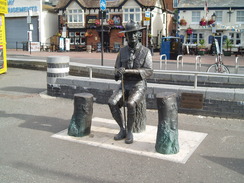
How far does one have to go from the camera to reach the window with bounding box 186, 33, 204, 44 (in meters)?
36.7

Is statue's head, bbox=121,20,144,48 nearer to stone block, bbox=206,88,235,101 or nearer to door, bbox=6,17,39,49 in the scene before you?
stone block, bbox=206,88,235,101

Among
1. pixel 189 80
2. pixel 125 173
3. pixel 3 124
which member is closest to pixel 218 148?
pixel 125 173

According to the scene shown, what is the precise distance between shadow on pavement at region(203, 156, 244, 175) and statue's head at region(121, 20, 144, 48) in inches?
94.2

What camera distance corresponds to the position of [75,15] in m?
41.9

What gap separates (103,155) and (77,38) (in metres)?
37.9

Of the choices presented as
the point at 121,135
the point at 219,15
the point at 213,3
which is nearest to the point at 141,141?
the point at 121,135

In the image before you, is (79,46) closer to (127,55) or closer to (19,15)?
(19,15)

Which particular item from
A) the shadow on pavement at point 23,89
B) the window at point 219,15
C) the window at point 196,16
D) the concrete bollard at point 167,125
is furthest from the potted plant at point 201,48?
the concrete bollard at point 167,125

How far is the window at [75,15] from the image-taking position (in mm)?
41716

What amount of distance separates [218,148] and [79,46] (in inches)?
1414

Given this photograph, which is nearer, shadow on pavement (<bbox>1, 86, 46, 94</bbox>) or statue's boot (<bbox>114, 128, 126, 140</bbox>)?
statue's boot (<bbox>114, 128, 126, 140</bbox>)

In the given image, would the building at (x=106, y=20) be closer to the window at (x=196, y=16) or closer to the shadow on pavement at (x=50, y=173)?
the window at (x=196, y=16)

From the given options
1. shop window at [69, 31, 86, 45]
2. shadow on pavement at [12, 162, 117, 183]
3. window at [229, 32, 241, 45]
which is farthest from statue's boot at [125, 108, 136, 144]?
shop window at [69, 31, 86, 45]

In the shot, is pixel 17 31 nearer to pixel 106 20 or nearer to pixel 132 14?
pixel 106 20
